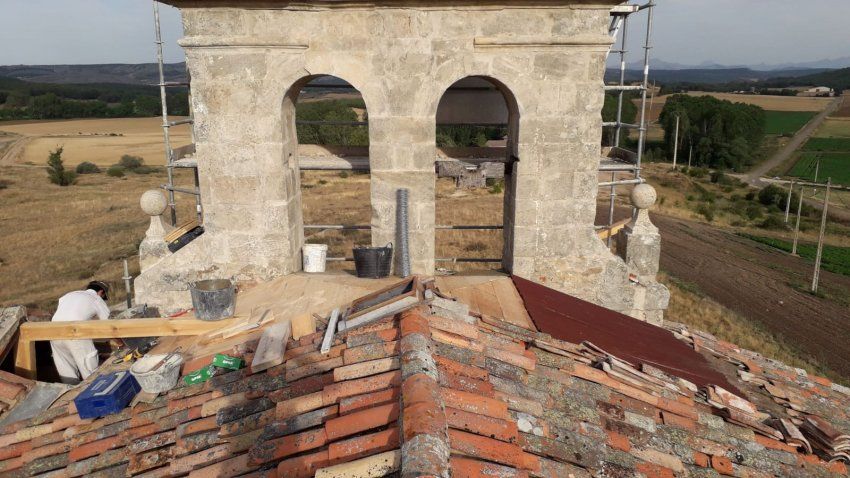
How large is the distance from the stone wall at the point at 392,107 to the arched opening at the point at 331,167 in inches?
19.1

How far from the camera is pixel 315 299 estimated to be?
23.3ft

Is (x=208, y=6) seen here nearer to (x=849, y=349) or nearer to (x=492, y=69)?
(x=492, y=69)

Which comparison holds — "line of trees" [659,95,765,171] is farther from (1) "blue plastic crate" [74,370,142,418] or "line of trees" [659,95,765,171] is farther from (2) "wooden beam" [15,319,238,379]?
(1) "blue plastic crate" [74,370,142,418]

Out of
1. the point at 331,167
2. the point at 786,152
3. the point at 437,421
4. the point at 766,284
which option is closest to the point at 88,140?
the point at 766,284

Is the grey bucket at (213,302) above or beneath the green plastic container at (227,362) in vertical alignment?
above

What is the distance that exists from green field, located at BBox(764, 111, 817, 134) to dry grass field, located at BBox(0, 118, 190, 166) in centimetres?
8941

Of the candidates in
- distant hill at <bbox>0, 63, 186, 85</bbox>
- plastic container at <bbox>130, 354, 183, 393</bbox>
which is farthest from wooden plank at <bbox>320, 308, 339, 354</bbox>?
distant hill at <bbox>0, 63, 186, 85</bbox>

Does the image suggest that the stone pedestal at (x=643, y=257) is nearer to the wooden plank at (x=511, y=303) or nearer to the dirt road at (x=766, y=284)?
the wooden plank at (x=511, y=303)


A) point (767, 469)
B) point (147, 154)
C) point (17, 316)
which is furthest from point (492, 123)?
point (147, 154)

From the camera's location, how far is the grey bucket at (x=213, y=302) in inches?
264

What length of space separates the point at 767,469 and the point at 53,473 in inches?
231

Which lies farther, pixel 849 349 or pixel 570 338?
pixel 849 349

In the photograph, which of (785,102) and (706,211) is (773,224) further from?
(785,102)

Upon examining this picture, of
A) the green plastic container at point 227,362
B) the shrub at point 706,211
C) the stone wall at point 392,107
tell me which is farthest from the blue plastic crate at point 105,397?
the shrub at point 706,211
